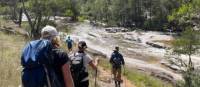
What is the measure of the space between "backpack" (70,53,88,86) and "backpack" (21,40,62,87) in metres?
2.57

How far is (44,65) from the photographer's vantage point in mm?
5621

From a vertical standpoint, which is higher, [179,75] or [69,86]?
[69,86]

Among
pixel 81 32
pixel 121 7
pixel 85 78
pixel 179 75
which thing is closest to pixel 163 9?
pixel 121 7

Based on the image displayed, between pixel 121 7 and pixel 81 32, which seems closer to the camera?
pixel 81 32

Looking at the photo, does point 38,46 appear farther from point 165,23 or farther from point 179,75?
point 165,23

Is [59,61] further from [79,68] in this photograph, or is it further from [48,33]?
[79,68]

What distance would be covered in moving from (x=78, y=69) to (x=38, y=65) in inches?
108

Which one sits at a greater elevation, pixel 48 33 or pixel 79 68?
pixel 48 33

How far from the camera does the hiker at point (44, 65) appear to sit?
18.3 feet

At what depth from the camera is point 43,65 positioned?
5617 millimetres

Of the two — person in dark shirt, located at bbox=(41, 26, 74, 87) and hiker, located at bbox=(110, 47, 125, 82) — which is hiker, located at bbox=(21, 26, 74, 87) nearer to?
person in dark shirt, located at bbox=(41, 26, 74, 87)

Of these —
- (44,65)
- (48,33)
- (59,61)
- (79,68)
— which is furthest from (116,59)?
(44,65)

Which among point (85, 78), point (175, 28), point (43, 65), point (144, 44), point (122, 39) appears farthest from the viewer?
point (175, 28)

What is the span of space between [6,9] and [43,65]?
218 feet
